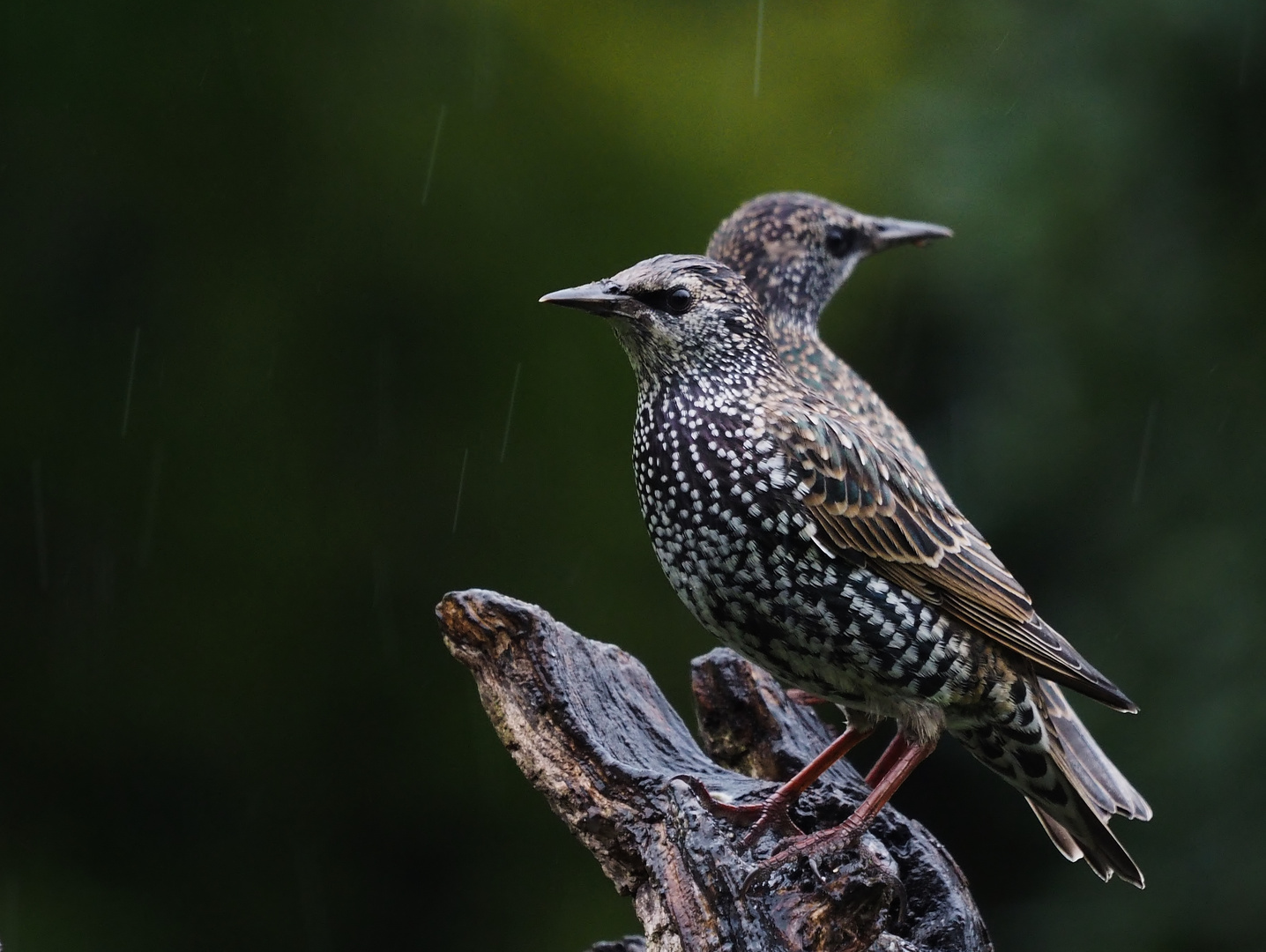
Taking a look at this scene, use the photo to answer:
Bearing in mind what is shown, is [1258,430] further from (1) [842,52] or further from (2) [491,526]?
(2) [491,526]

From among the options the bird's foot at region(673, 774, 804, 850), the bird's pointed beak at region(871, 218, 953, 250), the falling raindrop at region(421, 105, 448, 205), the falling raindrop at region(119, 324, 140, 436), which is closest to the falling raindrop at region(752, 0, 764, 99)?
the falling raindrop at region(421, 105, 448, 205)

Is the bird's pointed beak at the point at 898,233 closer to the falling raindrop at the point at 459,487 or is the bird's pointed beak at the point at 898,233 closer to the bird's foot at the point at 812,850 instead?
the falling raindrop at the point at 459,487

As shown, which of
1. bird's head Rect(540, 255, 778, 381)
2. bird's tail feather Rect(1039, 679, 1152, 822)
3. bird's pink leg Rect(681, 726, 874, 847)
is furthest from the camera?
bird's tail feather Rect(1039, 679, 1152, 822)

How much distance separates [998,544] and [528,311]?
194cm

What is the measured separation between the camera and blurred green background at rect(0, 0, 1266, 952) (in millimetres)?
5516

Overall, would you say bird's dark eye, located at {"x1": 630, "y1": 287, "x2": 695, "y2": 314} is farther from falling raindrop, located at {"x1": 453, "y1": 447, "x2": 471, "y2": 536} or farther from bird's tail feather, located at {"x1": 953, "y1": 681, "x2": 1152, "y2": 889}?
falling raindrop, located at {"x1": 453, "y1": 447, "x2": 471, "y2": 536}

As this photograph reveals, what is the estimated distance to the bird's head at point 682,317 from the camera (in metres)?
3.31

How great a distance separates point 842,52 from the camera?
639 centimetres

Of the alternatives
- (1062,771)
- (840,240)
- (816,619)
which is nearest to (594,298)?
(816,619)

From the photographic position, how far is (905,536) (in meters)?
3.31

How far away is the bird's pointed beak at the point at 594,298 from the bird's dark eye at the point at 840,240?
5.84 ft

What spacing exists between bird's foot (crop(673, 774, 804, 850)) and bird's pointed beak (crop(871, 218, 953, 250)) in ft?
7.38

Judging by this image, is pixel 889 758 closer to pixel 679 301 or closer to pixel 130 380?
pixel 679 301

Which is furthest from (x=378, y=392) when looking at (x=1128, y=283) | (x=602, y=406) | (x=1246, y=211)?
(x=1246, y=211)
